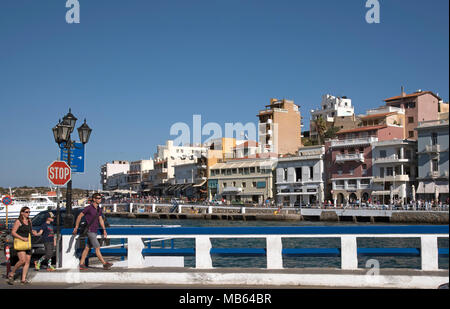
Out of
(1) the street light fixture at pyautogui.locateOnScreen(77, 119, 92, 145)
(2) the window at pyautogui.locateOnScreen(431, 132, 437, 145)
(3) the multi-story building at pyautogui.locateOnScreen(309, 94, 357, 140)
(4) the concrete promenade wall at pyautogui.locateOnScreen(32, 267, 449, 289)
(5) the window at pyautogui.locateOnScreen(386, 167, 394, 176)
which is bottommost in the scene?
(4) the concrete promenade wall at pyautogui.locateOnScreen(32, 267, 449, 289)

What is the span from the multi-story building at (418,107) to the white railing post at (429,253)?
226ft

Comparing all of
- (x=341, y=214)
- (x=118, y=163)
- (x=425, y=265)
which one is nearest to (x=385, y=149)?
(x=341, y=214)

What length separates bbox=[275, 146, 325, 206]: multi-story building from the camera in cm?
7162

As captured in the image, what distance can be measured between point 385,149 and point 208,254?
56707 mm

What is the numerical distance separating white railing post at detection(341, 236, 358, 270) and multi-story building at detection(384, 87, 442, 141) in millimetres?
68817

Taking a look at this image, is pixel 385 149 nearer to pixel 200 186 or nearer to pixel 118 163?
pixel 200 186

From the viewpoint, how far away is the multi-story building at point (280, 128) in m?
92.4

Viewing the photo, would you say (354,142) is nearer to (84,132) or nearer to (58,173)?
(84,132)

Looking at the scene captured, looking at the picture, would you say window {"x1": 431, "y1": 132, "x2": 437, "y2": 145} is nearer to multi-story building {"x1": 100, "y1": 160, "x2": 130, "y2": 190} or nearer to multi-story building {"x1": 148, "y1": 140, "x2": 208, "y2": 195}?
multi-story building {"x1": 148, "y1": 140, "x2": 208, "y2": 195}

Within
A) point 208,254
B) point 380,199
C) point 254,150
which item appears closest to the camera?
point 208,254

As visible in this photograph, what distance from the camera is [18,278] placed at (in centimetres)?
1099

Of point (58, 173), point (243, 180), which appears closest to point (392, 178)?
point (243, 180)

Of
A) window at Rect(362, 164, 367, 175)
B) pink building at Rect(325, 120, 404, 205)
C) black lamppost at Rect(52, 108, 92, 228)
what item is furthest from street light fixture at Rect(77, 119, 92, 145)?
window at Rect(362, 164, 367, 175)
